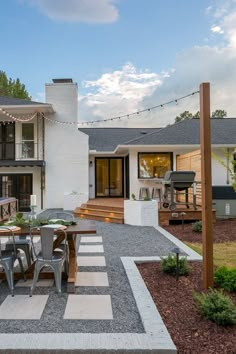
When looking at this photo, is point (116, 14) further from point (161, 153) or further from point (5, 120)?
point (5, 120)

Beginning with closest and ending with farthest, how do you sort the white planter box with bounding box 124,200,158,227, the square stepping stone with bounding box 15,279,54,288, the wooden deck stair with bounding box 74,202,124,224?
1. the square stepping stone with bounding box 15,279,54,288
2. the white planter box with bounding box 124,200,158,227
3. the wooden deck stair with bounding box 74,202,124,224

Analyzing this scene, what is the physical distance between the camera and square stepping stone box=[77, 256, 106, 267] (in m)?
5.60

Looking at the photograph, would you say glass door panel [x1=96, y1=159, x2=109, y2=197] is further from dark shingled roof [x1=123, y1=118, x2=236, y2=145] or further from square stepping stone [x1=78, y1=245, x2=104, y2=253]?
square stepping stone [x1=78, y1=245, x2=104, y2=253]

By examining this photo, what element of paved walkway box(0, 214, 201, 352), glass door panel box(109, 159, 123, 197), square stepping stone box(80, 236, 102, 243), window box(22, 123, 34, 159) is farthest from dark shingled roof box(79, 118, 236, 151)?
paved walkway box(0, 214, 201, 352)

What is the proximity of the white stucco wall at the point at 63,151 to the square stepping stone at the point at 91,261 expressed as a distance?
9630 mm

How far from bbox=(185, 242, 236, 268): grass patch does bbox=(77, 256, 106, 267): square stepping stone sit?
2293 mm

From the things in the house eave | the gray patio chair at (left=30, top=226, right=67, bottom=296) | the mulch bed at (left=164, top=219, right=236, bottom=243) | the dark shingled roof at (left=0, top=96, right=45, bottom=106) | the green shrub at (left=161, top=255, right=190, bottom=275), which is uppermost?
the dark shingled roof at (left=0, top=96, right=45, bottom=106)

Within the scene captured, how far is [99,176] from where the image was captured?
17672 mm

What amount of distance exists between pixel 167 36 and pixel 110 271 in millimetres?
10561

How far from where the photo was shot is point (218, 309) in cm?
324

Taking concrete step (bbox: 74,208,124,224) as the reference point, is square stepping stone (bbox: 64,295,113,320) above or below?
below

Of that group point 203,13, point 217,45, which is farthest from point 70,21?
point 217,45

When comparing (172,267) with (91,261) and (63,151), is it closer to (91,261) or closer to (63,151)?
(91,261)

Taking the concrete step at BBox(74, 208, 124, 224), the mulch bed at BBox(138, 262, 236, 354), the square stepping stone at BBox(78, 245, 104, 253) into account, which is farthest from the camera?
the concrete step at BBox(74, 208, 124, 224)
